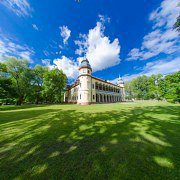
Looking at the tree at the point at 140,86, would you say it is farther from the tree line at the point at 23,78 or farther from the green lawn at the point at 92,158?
the green lawn at the point at 92,158

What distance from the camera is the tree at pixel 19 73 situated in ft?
81.0

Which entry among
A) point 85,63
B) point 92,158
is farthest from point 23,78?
point 92,158

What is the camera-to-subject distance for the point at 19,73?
84.8ft

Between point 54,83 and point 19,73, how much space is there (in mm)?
9818

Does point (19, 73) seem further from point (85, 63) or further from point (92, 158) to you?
point (92, 158)

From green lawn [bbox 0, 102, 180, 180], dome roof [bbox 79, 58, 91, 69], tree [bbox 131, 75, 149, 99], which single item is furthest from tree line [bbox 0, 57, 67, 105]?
tree [bbox 131, 75, 149, 99]

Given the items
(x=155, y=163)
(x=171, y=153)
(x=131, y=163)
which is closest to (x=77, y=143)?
(x=131, y=163)

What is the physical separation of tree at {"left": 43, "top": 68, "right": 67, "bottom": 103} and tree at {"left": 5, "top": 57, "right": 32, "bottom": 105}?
194 inches

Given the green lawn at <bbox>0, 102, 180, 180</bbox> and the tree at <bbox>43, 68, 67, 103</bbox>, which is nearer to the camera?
the green lawn at <bbox>0, 102, 180, 180</bbox>

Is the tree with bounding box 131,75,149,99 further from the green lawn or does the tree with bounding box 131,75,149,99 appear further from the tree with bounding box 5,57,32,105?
the green lawn

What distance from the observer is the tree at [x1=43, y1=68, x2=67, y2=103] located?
2822cm

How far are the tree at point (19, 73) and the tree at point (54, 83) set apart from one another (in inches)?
194

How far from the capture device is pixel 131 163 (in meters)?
2.11

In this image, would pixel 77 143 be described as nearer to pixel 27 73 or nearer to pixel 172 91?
pixel 172 91
